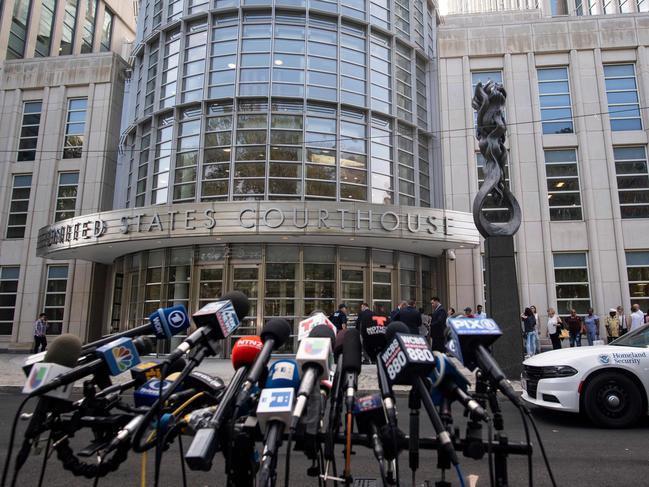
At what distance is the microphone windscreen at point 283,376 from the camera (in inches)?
103

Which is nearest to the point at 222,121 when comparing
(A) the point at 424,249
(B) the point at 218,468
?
(A) the point at 424,249

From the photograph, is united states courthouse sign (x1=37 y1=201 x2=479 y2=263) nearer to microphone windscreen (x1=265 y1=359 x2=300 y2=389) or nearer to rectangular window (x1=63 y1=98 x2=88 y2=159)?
rectangular window (x1=63 y1=98 x2=88 y2=159)

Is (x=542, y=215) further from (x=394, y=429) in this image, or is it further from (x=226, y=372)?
(x=394, y=429)

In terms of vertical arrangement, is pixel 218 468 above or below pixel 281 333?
below

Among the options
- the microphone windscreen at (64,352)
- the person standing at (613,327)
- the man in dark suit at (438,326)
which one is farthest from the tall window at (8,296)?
the person standing at (613,327)

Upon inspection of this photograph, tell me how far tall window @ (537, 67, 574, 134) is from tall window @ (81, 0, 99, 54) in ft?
112

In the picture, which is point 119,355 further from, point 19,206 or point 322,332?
point 19,206

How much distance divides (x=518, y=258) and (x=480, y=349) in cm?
1941

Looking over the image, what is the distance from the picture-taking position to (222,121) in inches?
773

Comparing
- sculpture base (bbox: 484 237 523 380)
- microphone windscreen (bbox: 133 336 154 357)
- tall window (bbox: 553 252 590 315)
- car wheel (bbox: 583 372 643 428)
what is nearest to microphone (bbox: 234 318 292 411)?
microphone windscreen (bbox: 133 336 154 357)

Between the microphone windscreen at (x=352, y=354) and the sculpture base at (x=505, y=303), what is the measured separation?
29.7 feet

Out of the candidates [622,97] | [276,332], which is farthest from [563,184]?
[276,332]

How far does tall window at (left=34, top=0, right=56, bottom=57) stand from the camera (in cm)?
3173

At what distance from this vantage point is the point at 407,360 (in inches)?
93.3
